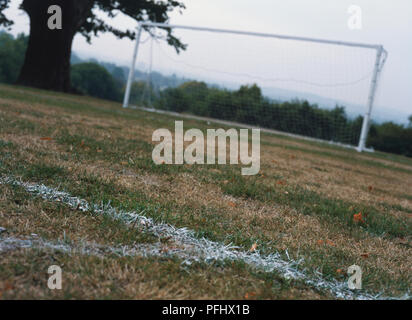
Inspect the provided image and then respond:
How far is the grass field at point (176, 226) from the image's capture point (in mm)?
1592

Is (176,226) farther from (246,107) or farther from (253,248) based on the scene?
(246,107)

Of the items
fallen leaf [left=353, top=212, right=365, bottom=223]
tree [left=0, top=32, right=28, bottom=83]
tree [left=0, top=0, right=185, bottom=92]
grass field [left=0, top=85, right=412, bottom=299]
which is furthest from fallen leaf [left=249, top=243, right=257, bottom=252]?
tree [left=0, top=32, right=28, bottom=83]

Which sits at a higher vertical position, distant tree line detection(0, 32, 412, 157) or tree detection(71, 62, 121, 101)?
tree detection(71, 62, 121, 101)

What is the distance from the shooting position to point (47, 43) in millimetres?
15953

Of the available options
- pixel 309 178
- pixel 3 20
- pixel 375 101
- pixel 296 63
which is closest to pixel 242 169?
pixel 309 178

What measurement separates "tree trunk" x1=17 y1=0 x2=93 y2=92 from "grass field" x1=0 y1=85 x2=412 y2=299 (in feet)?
41.7

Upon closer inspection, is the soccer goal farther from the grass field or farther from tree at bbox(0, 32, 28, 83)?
tree at bbox(0, 32, 28, 83)

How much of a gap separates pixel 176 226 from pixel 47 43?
1598cm

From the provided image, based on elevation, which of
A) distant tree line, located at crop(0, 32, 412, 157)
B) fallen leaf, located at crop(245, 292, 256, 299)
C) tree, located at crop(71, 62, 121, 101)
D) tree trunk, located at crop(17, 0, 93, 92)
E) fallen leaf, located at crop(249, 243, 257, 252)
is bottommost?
fallen leaf, located at crop(245, 292, 256, 299)

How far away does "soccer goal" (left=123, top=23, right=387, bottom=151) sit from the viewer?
1300 cm

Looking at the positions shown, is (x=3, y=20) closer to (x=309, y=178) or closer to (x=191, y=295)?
(x=309, y=178)

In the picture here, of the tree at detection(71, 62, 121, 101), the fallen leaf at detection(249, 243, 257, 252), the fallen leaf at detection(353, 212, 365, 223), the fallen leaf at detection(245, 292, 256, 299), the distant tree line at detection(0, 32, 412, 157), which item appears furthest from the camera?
the tree at detection(71, 62, 121, 101)
